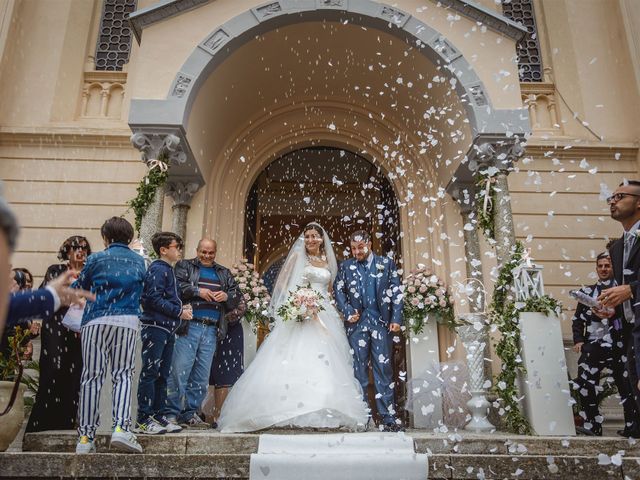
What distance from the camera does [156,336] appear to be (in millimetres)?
5172

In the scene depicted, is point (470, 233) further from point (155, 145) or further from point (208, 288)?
point (155, 145)

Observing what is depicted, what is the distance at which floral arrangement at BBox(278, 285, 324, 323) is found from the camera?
615 cm

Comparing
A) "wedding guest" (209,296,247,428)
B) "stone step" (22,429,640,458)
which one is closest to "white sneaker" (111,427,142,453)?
"stone step" (22,429,640,458)

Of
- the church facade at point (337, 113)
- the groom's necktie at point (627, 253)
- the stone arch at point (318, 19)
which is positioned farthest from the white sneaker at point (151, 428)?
the groom's necktie at point (627, 253)

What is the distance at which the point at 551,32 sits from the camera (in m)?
10.6

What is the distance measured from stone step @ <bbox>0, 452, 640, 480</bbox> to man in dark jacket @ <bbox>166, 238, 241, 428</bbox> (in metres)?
1.54

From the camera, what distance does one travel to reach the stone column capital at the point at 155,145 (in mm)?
7047

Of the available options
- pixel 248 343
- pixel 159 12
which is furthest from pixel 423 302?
pixel 159 12

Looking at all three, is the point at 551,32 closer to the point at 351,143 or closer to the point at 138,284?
the point at 351,143

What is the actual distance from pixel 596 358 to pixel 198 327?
423cm

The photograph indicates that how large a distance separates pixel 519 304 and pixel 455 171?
2827 mm

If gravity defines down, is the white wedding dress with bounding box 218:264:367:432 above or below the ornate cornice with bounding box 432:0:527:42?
below

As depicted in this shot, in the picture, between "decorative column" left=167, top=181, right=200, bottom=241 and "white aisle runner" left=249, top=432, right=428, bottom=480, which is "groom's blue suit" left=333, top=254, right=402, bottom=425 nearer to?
"white aisle runner" left=249, top=432, right=428, bottom=480

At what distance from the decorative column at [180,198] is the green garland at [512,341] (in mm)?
4697
